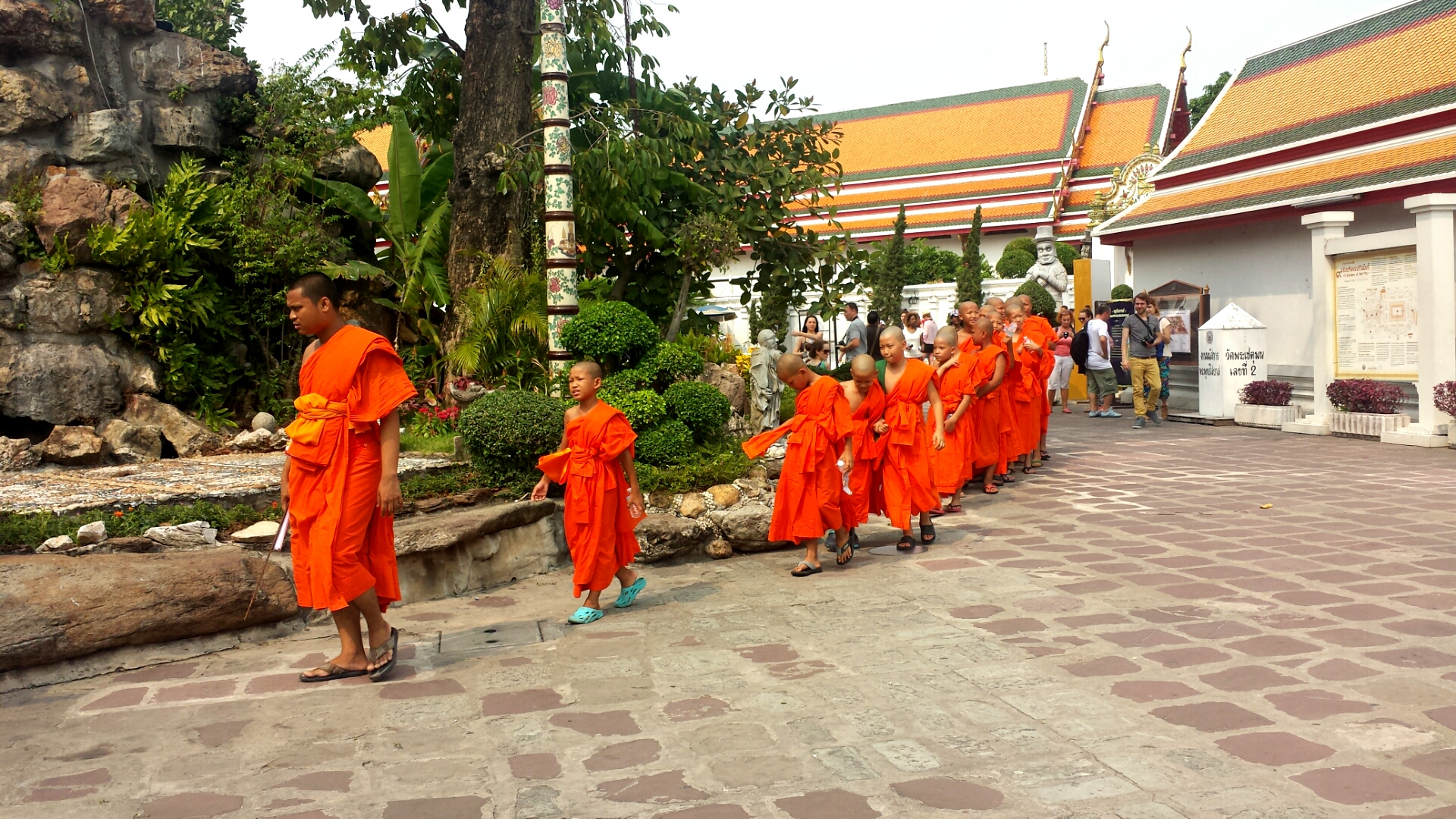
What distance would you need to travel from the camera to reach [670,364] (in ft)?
27.0

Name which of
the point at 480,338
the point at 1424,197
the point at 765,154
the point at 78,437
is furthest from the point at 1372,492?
the point at 78,437

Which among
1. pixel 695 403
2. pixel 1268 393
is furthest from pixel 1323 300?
pixel 695 403

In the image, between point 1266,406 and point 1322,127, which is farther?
point 1322,127

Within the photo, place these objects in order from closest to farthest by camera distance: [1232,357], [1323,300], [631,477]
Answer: [631,477] → [1323,300] → [1232,357]

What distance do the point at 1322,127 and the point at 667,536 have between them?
13228mm

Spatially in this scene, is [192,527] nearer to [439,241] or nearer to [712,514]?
[712,514]

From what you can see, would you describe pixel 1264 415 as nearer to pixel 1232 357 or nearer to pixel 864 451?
pixel 1232 357

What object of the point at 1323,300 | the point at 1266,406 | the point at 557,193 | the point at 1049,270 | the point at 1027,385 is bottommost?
the point at 1266,406

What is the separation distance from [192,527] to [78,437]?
8.70 feet

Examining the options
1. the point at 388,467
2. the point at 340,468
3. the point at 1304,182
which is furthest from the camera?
the point at 1304,182

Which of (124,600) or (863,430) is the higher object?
(863,430)

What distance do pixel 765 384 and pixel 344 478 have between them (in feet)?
20.6

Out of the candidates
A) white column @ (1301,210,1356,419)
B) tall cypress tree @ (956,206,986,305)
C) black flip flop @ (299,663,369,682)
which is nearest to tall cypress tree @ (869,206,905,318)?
tall cypress tree @ (956,206,986,305)

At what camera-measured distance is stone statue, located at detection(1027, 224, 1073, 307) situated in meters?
24.5
